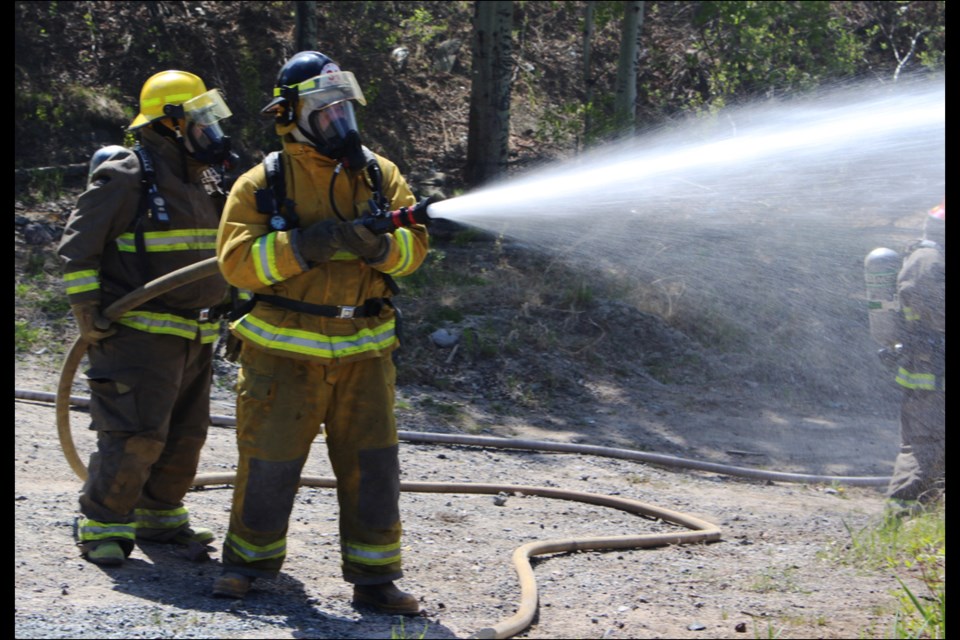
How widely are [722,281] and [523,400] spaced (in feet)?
13.0

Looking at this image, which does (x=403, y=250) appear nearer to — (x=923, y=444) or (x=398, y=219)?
(x=398, y=219)

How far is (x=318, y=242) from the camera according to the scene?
345cm

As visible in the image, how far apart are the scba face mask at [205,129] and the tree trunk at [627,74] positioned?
7.77 metres

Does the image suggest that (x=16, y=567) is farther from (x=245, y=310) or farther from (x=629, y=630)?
(x=629, y=630)

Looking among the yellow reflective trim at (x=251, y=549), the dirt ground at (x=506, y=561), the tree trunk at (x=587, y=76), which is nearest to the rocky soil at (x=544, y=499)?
the dirt ground at (x=506, y=561)

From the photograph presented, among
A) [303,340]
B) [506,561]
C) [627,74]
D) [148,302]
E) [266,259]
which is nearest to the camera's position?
[266,259]

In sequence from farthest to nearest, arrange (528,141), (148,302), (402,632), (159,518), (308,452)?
(528,141) < (159,518) < (148,302) < (308,452) < (402,632)

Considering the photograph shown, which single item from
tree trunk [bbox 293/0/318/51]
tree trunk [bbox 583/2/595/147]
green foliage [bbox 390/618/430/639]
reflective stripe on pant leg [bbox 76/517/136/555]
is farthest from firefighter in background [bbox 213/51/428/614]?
tree trunk [bbox 583/2/595/147]

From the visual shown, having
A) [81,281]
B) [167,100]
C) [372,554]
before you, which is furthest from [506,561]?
[167,100]

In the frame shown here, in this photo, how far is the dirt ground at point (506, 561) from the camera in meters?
3.54

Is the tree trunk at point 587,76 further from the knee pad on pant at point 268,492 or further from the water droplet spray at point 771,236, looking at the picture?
the knee pad on pant at point 268,492

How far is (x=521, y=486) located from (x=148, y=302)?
2453 millimetres

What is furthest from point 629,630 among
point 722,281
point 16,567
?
point 722,281

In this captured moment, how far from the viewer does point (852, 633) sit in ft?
11.4
